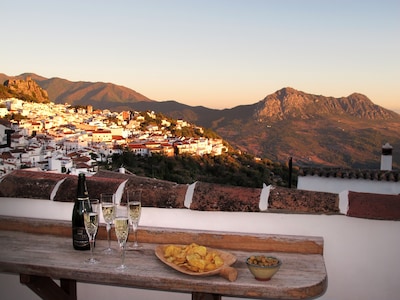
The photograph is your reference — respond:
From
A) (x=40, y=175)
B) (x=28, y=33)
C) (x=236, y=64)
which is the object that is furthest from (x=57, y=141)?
(x=40, y=175)

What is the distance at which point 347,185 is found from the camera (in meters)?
6.32

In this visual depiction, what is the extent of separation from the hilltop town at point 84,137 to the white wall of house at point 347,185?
34.2ft

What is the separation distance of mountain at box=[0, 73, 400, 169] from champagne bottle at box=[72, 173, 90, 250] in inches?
408

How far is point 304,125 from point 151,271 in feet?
63.0

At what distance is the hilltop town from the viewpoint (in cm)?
2106

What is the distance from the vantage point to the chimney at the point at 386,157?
6.89 metres

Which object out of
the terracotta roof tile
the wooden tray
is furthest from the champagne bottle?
the terracotta roof tile

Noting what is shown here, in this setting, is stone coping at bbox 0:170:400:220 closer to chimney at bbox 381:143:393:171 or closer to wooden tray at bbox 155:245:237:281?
wooden tray at bbox 155:245:237:281

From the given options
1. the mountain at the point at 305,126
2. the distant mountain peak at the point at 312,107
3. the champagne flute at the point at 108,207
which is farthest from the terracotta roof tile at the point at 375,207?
the distant mountain peak at the point at 312,107

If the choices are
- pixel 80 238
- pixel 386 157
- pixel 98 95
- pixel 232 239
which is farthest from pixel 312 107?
pixel 80 238

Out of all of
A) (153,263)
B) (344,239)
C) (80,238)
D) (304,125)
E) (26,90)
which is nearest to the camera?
(153,263)

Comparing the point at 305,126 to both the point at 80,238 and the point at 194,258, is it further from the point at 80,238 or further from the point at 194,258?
the point at 194,258

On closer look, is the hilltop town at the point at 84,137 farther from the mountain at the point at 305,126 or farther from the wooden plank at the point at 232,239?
the wooden plank at the point at 232,239

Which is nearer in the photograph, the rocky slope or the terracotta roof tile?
the terracotta roof tile
